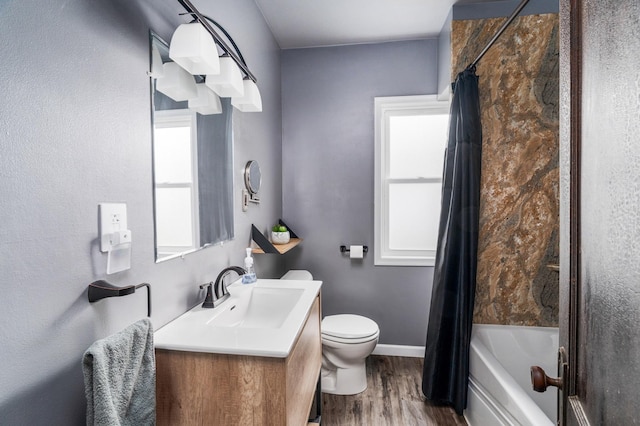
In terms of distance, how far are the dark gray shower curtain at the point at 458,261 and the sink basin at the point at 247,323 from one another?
0.91 meters

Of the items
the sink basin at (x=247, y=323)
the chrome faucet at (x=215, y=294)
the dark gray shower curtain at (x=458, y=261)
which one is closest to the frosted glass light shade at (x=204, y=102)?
the chrome faucet at (x=215, y=294)

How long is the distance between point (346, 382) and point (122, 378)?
1.69 m

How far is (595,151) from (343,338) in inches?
70.9

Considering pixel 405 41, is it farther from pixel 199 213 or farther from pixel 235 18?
pixel 199 213

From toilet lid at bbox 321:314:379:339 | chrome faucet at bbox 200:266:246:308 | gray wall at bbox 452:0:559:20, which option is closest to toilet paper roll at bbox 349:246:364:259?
toilet lid at bbox 321:314:379:339

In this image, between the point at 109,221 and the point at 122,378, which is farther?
the point at 109,221

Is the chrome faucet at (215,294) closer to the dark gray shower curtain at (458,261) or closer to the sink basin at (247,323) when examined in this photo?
the sink basin at (247,323)

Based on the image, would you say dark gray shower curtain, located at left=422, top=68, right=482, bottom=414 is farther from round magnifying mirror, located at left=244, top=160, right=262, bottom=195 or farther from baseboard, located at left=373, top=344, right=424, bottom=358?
Result: round magnifying mirror, located at left=244, top=160, right=262, bottom=195

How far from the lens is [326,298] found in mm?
2711

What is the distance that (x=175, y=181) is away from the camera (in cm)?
122

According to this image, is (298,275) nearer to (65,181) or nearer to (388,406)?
(388,406)

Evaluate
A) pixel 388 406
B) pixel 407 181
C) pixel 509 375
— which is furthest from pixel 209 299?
pixel 407 181

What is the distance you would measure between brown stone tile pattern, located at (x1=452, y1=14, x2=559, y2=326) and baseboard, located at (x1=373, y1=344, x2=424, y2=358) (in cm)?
73

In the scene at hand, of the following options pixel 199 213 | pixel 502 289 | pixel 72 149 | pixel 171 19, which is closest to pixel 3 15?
pixel 72 149
